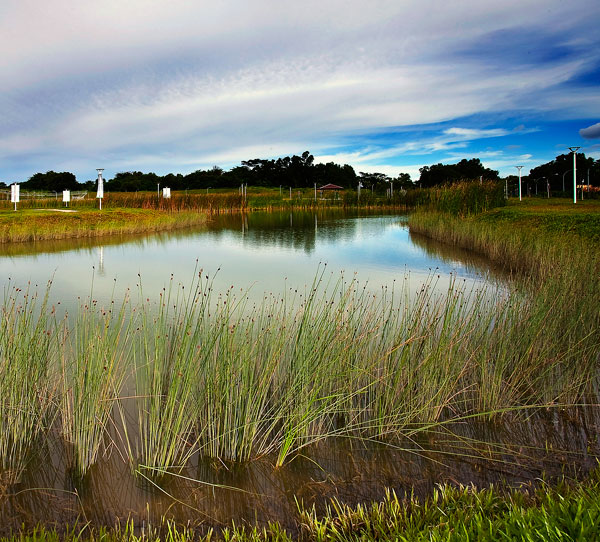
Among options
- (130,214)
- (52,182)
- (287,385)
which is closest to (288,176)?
(52,182)

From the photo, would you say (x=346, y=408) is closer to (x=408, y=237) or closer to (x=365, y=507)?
(x=365, y=507)

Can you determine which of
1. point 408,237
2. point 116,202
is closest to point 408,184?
point 116,202

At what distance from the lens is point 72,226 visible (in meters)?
16.2

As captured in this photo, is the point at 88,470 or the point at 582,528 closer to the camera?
the point at 582,528

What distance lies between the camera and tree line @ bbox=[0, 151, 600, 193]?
55656 millimetres

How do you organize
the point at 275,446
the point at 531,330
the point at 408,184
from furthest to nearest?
the point at 408,184 < the point at 531,330 < the point at 275,446

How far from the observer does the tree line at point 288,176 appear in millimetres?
55656

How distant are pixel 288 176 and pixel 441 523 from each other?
210 ft

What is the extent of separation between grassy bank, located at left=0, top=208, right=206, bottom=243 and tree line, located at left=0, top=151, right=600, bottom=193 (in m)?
35.4

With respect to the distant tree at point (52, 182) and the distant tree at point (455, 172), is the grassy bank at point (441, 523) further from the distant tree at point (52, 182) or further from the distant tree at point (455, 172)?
the distant tree at point (455, 172)

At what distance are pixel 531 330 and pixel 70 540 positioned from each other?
2.96m

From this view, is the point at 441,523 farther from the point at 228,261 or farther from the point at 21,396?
the point at 228,261

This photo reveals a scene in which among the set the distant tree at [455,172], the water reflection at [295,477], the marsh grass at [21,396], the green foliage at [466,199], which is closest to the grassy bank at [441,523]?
the water reflection at [295,477]

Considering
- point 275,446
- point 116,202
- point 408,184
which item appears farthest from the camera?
point 408,184
